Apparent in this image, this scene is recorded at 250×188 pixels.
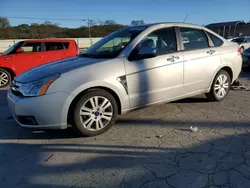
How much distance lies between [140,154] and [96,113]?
0.96 metres

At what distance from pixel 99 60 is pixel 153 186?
2.12m

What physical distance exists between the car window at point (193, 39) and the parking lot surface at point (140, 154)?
126cm

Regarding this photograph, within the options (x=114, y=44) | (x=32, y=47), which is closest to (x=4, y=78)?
(x=32, y=47)

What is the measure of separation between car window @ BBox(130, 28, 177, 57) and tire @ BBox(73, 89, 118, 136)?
967mm

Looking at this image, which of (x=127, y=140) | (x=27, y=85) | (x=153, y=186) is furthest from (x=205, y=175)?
(x=27, y=85)

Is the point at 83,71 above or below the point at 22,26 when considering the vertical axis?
below

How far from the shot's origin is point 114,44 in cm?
439

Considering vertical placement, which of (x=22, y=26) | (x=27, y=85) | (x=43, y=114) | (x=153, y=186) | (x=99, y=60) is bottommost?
(x=153, y=186)

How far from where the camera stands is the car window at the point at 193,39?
4.54 meters

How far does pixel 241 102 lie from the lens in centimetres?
521

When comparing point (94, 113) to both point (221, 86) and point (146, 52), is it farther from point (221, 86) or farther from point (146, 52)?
point (221, 86)

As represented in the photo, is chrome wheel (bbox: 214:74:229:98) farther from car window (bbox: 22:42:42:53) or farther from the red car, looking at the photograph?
car window (bbox: 22:42:42:53)

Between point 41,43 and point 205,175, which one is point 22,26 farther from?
point 205,175

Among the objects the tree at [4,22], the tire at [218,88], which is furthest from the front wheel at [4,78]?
the tree at [4,22]
